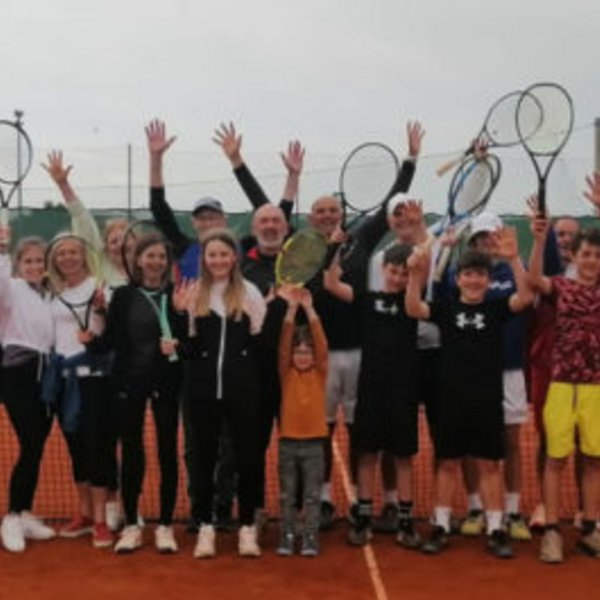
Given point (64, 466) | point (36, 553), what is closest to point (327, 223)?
point (36, 553)

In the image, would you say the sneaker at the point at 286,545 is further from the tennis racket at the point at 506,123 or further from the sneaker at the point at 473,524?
the tennis racket at the point at 506,123

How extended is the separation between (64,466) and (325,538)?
2933 millimetres

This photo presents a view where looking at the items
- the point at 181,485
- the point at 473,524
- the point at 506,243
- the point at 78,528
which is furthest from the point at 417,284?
the point at 181,485

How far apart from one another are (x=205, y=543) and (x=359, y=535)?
80cm

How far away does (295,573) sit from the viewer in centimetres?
482

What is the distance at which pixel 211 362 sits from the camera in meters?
5.02

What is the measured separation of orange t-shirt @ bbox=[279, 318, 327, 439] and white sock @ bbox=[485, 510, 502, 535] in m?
0.93

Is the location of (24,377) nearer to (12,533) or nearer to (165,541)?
(12,533)

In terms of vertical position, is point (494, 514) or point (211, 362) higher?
point (211, 362)

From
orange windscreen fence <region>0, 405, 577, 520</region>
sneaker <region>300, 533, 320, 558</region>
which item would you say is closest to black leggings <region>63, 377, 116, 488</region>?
orange windscreen fence <region>0, 405, 577, 520</region>

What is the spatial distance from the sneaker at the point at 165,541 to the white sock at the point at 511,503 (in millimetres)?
1741

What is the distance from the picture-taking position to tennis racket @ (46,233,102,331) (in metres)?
5.28

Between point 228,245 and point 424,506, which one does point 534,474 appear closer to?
point 424,506

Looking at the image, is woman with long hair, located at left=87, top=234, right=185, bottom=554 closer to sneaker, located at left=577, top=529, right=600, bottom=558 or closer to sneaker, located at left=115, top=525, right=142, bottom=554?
sneaker, located at left=115, top=525, right=142, bottom=554
